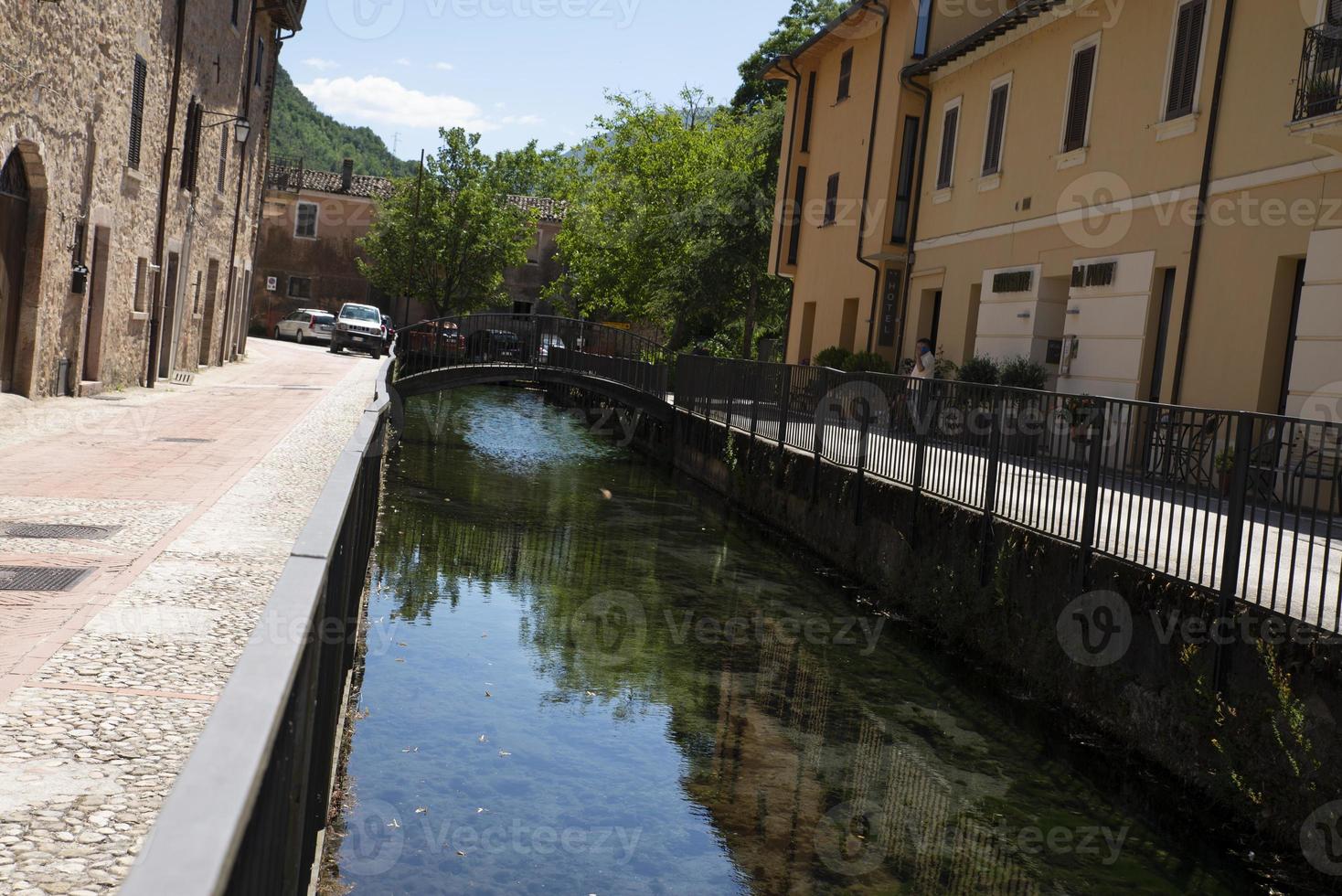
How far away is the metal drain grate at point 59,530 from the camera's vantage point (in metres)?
7.26

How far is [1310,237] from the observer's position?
39.7 feet

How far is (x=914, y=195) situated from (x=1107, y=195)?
7178 millimetres

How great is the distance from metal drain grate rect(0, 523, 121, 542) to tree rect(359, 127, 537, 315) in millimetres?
47673

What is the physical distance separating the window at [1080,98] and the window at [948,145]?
13.7 feet

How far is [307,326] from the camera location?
48.9 metres

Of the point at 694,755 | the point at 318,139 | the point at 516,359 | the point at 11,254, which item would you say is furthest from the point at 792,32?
the point at 318,139

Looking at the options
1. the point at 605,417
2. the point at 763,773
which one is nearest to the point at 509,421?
the point at 605,417

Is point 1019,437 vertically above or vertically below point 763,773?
above

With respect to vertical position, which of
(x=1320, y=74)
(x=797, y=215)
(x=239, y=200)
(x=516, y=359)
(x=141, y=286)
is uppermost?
(x=797, y=215)

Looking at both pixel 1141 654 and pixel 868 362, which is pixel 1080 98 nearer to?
pixel 868 362

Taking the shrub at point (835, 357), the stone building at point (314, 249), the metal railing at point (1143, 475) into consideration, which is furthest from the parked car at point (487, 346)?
the stone building at point (314, 249)

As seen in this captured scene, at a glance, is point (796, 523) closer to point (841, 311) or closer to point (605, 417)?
point (841, 311)

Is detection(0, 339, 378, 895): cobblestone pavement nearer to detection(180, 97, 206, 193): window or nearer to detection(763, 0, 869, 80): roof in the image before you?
detection(180, 97, 206, 193): window

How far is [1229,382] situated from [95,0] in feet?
44.3
